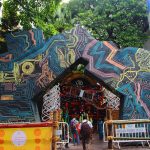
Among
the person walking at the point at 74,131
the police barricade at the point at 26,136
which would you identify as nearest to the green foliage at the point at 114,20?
the person walking at the point at 74,131

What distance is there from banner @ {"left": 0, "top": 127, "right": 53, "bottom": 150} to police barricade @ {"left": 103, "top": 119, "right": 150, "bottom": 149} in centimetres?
423

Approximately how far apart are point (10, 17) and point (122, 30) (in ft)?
36.8

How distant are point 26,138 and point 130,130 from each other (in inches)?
192

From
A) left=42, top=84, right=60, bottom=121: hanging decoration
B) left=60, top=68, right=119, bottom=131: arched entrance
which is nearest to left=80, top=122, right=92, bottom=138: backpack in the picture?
left=42, top=84, right=60, bottom=121: hanging decoration

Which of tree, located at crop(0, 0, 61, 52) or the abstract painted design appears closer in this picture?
the abstract painted design

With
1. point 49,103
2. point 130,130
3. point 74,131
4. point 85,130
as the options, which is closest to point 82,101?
point 49,103

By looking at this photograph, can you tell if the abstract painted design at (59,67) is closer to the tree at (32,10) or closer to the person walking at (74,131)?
the tree at (32,10)

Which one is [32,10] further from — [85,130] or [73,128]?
[85,130]

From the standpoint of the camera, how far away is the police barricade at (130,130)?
43.6 ft

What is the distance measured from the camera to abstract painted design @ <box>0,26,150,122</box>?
54.4ft

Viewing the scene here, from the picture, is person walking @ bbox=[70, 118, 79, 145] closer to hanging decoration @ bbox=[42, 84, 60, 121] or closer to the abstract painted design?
hanging decoration @ bbox=[42, 84, 60, 121]

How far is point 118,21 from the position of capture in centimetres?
3008

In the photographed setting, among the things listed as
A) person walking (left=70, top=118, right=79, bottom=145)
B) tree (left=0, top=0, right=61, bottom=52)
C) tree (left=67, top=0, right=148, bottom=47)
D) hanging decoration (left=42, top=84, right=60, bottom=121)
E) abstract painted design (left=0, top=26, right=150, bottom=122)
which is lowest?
person walking (left=70, top=118, right=79, bottom=145)

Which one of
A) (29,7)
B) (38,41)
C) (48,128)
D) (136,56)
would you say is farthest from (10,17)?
(48,128)
